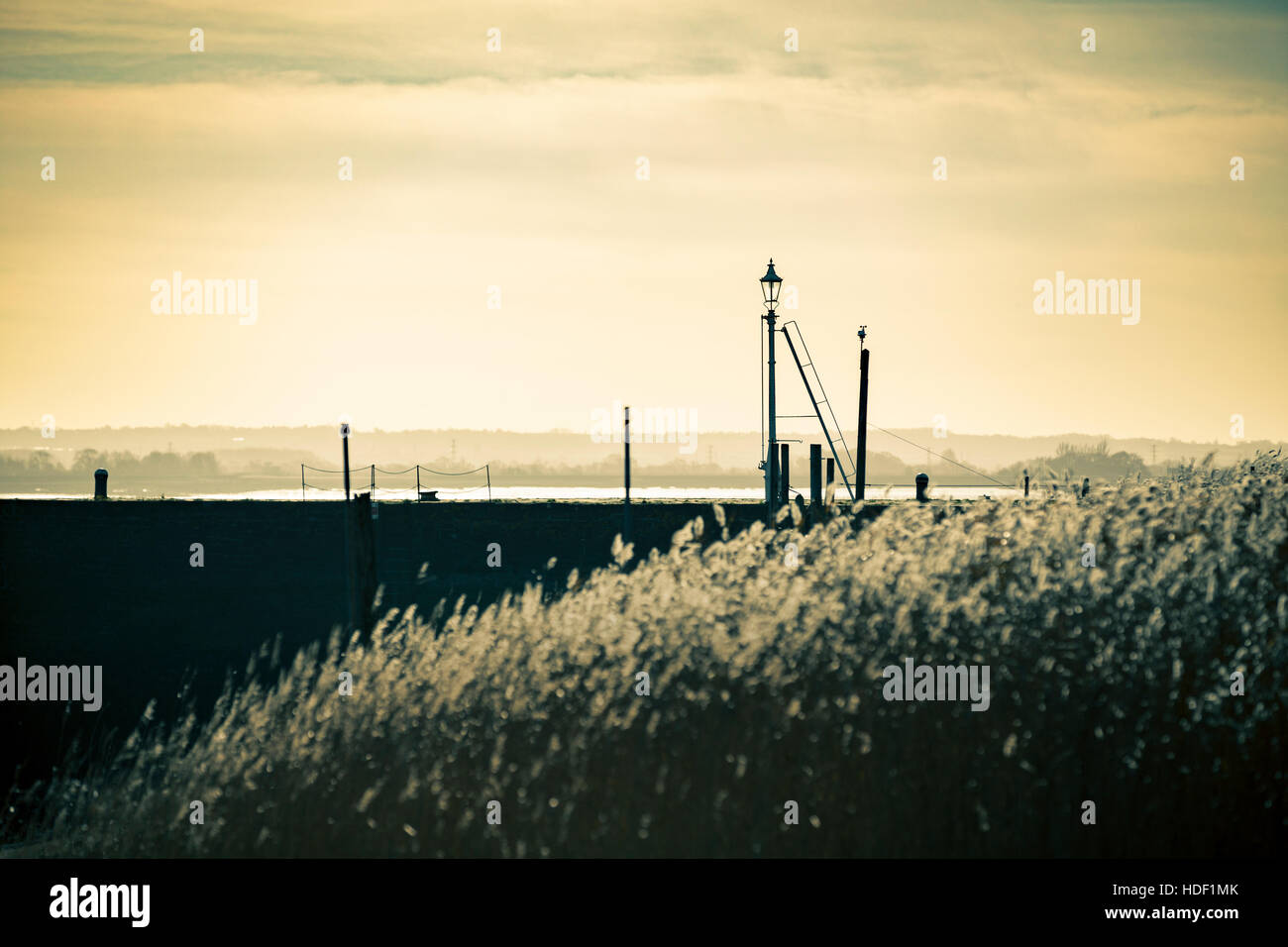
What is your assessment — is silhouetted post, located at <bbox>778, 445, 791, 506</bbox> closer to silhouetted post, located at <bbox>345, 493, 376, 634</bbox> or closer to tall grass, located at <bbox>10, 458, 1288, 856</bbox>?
silhouetted post, located at <bbox>345, 493, 376, 634</bbox>

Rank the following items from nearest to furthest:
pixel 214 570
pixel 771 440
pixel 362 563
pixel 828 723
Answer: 1. pixel 828 723
2. pixel 362 563
3. pixel 771 440
4. pixel 214 570

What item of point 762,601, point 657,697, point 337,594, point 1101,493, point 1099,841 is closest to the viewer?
point 1099,841

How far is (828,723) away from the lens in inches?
265

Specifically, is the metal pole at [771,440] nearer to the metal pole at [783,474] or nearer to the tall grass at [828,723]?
the metal pole at [783,474]

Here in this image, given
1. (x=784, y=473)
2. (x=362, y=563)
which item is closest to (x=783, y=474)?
(x=784, y=473)

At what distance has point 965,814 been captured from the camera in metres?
6.47

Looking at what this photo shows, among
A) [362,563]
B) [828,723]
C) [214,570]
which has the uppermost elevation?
[362,563]

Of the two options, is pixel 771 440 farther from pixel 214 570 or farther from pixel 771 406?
pixel 214 570

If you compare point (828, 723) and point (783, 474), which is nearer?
point (828, 723)

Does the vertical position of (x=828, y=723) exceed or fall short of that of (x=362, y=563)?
it falls short

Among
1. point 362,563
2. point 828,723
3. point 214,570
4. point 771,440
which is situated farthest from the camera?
point 214,570
